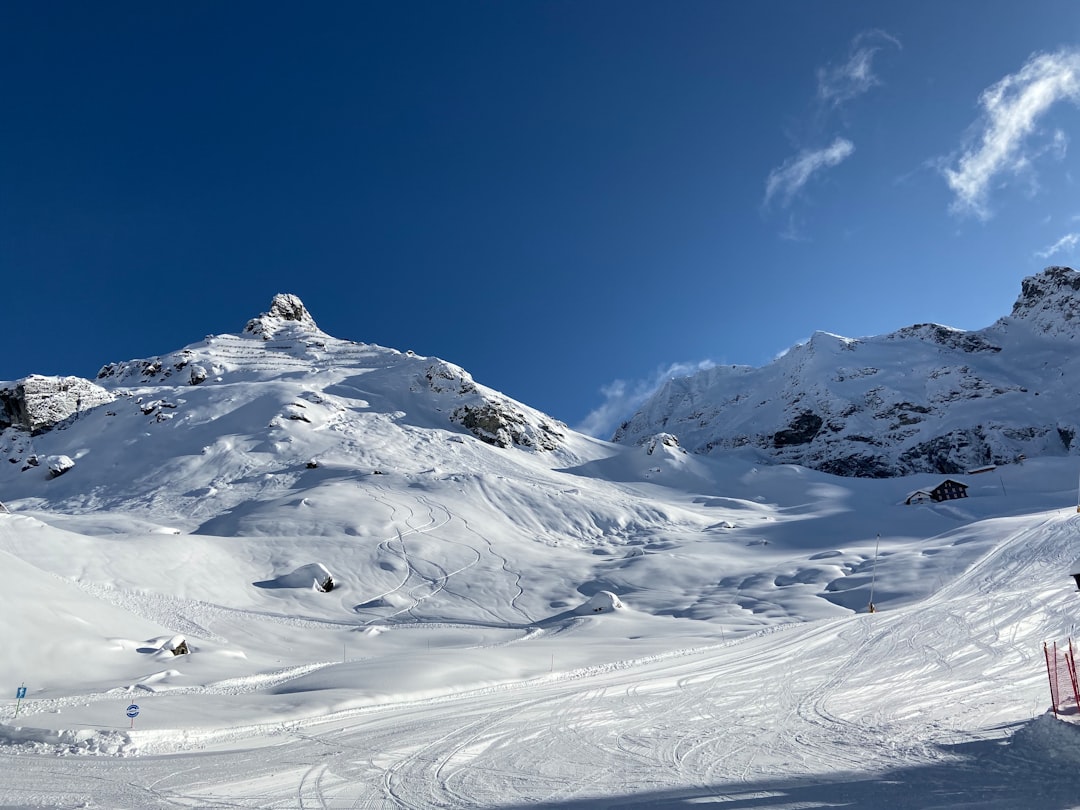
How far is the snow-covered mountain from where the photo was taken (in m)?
118

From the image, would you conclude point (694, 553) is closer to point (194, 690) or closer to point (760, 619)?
point (760, 619)

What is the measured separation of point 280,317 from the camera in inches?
5389

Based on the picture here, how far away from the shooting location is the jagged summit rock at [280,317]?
5040 inches

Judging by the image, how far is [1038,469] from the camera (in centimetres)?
7244

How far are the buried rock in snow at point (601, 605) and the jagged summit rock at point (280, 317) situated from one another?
109170 millimetres

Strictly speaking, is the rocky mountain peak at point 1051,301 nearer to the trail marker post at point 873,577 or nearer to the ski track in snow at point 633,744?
the trail marker post at point 873,577

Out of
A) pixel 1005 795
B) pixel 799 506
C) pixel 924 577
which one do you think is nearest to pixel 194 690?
pixel 1005 795

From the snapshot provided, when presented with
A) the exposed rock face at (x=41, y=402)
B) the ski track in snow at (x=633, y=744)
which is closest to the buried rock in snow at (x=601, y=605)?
the ski track in snow at (x=633, y=744)

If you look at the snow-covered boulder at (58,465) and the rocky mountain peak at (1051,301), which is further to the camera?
the rocky mountain peak at (1051,301)

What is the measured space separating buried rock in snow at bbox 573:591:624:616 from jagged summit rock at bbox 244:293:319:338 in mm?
109170

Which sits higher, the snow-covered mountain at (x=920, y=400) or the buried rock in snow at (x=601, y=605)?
the snow-covered mountain at (x=920, y=400)

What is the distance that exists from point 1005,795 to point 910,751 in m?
2.21

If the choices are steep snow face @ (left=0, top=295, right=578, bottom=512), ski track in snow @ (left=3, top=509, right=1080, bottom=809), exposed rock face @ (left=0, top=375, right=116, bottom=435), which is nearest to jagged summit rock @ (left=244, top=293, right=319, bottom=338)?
steep snow face @ (left=0, top=295, right=578, bottom=512)

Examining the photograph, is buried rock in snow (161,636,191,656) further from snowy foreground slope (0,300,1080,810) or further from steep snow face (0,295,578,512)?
steep snow face (0,295,578,512)
